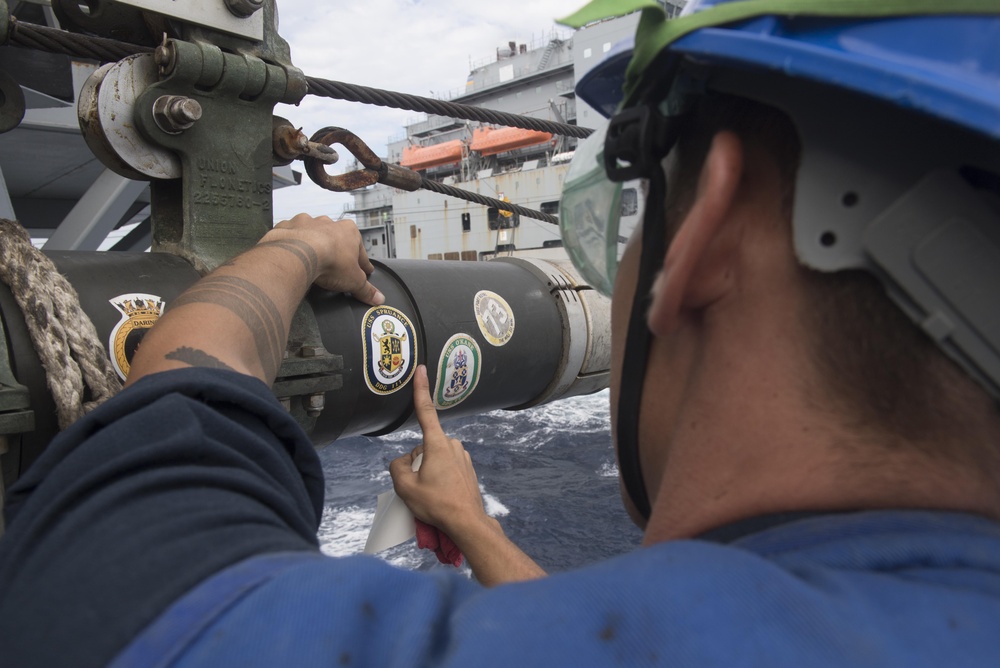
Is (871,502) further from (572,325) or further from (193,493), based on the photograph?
(572,325)

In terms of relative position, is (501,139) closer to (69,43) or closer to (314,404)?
(69,43)

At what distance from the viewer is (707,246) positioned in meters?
0.68

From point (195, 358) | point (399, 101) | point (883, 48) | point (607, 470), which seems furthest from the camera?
point (607, 470)

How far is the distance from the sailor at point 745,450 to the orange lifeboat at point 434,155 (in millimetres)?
24279

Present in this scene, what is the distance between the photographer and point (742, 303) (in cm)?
67

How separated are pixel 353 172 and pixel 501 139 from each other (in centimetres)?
2117

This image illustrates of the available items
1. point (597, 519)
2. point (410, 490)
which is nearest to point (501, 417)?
point (597, 519)

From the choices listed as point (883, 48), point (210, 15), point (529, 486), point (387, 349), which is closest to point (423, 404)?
point (387, 349)

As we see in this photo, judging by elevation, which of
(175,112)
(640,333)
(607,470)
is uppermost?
(175,112)

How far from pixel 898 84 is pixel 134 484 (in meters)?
0.75

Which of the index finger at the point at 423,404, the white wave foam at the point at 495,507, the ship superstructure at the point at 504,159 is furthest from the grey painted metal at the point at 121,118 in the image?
the ship superstructure at the point at 504,159

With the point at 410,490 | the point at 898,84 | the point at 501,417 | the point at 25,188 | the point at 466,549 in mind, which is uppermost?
the point at 25,188

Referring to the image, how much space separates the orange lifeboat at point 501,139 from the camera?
2147 centimetres

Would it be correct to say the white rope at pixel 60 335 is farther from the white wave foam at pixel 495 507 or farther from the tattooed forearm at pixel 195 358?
the white wave foam at pixel 495 507
